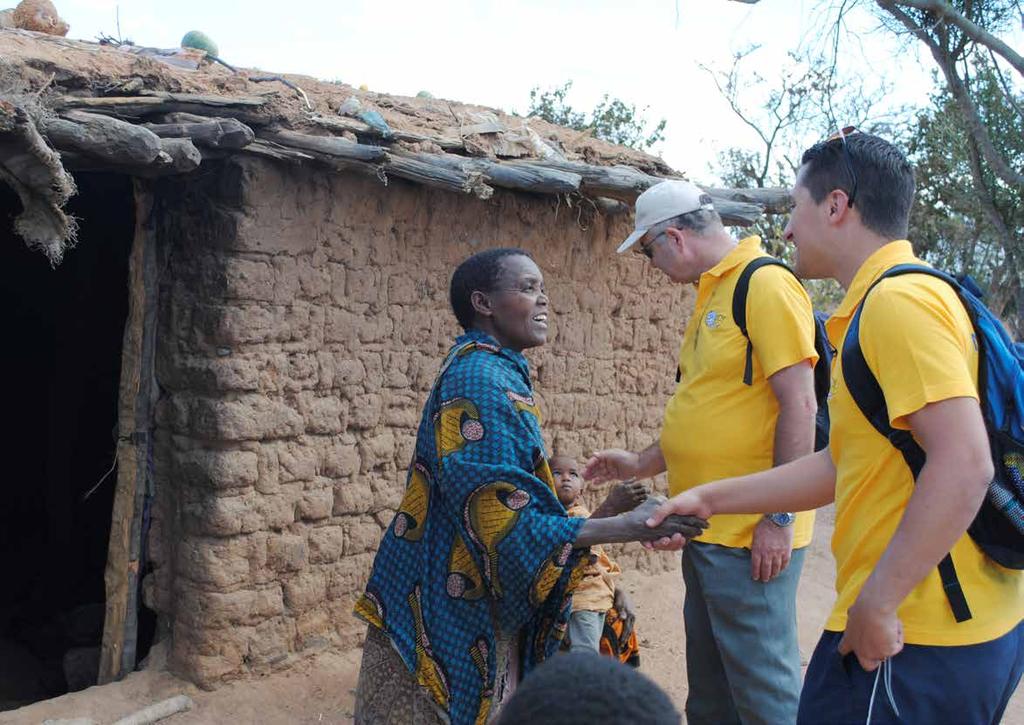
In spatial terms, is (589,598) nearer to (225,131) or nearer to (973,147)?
(225,131)

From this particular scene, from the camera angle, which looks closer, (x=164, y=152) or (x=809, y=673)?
(x=809, y=673)

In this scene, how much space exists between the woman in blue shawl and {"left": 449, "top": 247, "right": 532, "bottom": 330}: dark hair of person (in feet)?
0.37

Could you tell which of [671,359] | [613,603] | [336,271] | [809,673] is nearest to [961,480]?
[809,673]

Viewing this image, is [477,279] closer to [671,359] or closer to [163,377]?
[163,377]

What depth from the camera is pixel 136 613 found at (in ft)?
14.4

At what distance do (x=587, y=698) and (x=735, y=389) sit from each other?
1993 mm

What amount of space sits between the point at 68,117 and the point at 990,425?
9.93ft

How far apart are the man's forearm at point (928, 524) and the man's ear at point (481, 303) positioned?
1349mm

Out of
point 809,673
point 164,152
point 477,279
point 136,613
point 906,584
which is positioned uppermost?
point 164,152

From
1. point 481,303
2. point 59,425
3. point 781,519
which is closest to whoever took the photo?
point 481,303

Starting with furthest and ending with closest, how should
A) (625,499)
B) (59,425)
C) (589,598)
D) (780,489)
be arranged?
1. (59,425)
2. (589,598)
3. (625,499)
4. (780,489)

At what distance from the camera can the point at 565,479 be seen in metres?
4.45

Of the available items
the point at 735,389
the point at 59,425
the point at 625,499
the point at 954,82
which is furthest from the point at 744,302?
the point at 954,82

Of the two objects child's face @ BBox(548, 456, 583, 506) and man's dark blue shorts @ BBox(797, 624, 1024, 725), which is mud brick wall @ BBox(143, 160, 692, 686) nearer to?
child's face @ BBox(548, 456, 583, 506)
